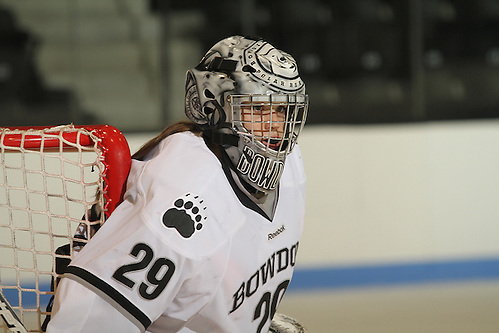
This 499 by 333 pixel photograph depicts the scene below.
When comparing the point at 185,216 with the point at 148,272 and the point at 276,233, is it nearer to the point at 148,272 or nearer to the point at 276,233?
the point at 148,272

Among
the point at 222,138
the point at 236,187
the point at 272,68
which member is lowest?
the point at 236,187

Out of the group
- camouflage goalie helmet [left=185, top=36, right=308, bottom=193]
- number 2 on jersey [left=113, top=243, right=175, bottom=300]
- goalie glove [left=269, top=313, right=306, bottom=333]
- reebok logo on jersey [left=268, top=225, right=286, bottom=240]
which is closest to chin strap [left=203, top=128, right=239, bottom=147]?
camouflage goalie helmet [left=185, top=36, right=308, bottom=193]

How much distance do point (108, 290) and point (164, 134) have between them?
424mm

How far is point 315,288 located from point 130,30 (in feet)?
6.00

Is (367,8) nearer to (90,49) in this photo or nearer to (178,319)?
(90,49)

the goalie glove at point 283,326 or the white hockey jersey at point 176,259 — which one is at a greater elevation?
the white hockey jersey at point 176,259

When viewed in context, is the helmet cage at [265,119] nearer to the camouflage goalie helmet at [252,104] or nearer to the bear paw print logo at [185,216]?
the camouflage goalie helmet at [252,104]

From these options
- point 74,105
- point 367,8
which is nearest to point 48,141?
point 74,105

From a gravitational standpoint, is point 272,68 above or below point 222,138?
above

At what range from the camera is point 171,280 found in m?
1.11

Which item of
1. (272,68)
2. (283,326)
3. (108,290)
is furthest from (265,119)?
(283,326)

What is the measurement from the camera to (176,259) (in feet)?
3.64

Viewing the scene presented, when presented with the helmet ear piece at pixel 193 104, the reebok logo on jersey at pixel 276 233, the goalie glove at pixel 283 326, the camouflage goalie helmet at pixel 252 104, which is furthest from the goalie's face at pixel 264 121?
the goalie glove at pixel 283 326

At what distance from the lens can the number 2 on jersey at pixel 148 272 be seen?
108cm
